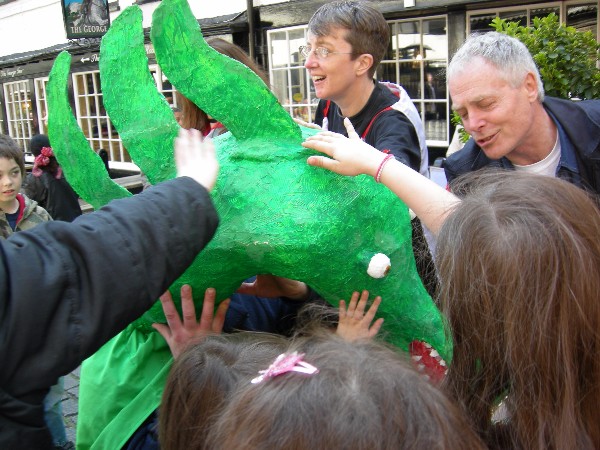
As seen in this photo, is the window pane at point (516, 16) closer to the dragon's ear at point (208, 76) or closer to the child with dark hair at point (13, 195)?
the child with dark hair at point (13, 195)

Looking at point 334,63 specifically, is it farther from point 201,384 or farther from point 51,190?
point 51,190

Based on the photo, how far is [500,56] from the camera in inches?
61.8

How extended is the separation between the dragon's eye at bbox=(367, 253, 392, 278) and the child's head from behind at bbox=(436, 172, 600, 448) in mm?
132

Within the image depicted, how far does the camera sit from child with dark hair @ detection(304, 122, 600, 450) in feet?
3.11

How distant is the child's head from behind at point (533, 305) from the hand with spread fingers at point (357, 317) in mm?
205

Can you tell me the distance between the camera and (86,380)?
132 cm

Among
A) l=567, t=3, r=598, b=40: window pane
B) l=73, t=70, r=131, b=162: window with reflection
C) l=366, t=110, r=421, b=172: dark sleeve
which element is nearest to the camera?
l=366, t=110, r=421, b=172: dark sleeve

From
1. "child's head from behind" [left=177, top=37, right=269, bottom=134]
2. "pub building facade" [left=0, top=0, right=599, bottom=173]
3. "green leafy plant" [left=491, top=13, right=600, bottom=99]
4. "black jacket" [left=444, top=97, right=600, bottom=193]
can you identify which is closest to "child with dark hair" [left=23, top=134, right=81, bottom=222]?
"pub building facade" [left=0, top=0, right=599, bottom=173]

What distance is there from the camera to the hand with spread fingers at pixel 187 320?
124 cm

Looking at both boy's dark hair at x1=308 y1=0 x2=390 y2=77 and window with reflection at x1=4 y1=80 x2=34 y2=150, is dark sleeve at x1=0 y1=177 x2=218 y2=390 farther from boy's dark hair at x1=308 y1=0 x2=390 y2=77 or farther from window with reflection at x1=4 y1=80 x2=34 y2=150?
window with reflection at x1=4 y1=80 x2=34 y2=150

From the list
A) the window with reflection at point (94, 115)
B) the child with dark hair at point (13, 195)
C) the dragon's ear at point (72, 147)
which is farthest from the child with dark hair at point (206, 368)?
the window with reflection at point (94, 115)

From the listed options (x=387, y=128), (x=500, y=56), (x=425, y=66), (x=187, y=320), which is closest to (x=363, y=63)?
(x=387, y=128)

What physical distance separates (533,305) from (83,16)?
9.88 meters

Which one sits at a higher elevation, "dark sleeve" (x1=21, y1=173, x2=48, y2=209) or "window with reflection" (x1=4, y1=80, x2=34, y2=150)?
"window with reflection" (x1=4, y1=80, x2=34, y2=150)
